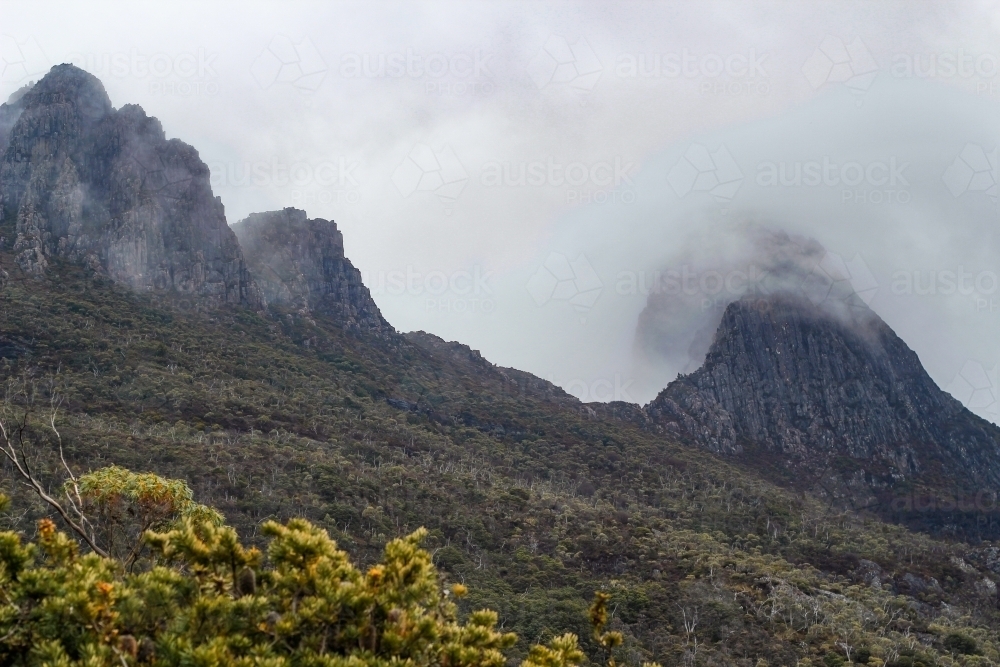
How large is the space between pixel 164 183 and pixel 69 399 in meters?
101

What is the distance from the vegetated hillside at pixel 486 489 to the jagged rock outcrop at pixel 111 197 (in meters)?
9.24

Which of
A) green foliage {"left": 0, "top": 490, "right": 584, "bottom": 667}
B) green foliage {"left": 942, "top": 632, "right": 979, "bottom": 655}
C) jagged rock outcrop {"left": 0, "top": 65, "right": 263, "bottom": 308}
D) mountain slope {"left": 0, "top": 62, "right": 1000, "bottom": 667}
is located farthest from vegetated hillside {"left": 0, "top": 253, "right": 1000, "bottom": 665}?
green foliage {"left": 0, "top": 490, "right": 584, "bottom": 667}

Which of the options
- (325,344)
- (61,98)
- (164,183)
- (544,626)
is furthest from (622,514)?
(61,98)

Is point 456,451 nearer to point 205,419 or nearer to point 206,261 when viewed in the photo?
point 205,419

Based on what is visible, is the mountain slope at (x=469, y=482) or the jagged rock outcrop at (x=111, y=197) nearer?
the mountain slope at (x=469, y=482)

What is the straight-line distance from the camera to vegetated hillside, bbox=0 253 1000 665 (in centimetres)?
6931

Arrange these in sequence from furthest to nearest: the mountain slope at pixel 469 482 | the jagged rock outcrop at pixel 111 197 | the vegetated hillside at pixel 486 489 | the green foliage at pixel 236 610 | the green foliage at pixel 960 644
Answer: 1. the jagged rock outcrop at pixel 111 197
2. the green foliage at pixel 960 644
3. the vegetated hillside at pixel 486 489
4. the mountain slope at pixel 469 482
5. the green foliage at pixel 236 610

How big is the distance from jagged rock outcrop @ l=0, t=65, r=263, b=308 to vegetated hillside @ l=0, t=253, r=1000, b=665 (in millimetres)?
9240

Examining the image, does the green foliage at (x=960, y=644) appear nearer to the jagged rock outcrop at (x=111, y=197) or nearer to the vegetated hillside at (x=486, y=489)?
the vegetated hillside at (x=486, y=489)

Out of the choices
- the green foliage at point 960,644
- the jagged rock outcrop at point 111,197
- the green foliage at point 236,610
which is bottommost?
the green foliage at point 236,610

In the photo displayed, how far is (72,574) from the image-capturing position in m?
8.18

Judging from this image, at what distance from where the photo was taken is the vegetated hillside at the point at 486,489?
69312 mm

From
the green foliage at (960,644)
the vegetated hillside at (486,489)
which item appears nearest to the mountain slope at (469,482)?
the green foliage at (960,644)

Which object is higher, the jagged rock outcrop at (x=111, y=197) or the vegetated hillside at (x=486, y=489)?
the jagged rock outcrop at (x=111, y=197)
